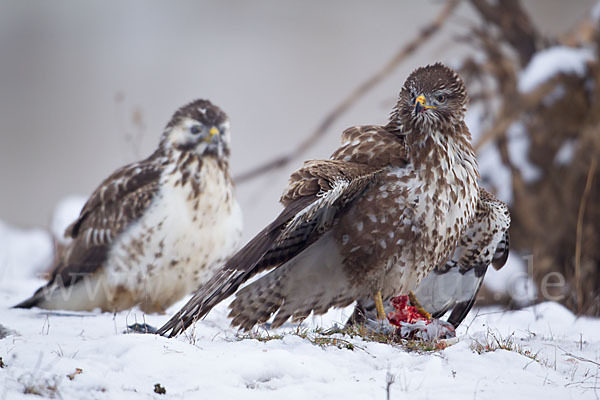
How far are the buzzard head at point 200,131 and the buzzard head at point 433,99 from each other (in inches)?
80.2

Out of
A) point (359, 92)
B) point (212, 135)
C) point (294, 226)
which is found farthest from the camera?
point (359, 92)

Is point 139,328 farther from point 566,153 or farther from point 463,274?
point 566,153

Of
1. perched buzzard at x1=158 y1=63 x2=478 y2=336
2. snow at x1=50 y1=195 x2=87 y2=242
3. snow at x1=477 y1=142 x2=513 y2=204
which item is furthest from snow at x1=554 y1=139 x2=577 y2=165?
snow at x1=50 y1=195 x2=87 y2=242

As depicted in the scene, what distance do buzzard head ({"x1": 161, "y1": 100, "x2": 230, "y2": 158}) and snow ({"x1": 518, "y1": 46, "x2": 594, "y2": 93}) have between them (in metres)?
3.65

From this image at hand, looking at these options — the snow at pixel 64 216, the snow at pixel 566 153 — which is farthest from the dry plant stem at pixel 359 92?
the snow at pixel 64 216

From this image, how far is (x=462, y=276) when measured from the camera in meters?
4.88

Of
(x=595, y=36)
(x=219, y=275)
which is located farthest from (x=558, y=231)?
(x=219, y=275)

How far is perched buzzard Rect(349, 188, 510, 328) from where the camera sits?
4734 millimetres

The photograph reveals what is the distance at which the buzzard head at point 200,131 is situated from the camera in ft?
19.2

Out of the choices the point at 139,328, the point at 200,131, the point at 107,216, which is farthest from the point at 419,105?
the point at 107,216

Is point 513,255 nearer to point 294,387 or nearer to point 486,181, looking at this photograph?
point 486,181

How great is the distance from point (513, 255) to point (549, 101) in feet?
5.83

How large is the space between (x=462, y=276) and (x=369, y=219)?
1.25m

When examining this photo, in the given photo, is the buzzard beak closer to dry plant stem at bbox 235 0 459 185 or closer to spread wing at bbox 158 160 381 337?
spread wing at bbox 158 160 381 337
